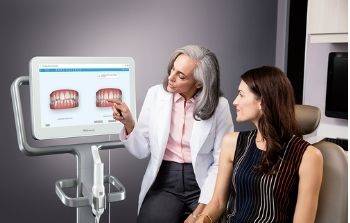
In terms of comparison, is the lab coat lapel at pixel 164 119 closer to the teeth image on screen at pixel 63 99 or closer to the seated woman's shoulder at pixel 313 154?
the teeth image on screen at pixel 63 99

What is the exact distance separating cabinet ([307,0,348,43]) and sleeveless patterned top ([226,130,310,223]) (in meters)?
1.23

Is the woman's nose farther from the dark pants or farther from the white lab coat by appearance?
the dark pants

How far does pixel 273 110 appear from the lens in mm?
1708

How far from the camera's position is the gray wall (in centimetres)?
242

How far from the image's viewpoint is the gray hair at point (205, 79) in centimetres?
209

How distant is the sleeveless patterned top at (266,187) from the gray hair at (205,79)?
377mm

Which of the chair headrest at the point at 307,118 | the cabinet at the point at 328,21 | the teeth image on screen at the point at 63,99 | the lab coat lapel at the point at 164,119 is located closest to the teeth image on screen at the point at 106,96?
the teeth image on screen at the point at 63,99

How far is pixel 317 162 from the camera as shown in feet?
5.30

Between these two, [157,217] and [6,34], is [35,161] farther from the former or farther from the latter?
[157,217]

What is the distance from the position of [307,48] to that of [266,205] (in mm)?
1803

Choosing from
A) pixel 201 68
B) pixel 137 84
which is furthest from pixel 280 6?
pixel 201 68

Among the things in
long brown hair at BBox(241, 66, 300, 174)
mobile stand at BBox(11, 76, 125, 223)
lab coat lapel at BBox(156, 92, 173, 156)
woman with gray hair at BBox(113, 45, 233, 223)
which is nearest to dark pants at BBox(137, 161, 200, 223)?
woman with gray hair at BBox(113, 45, 233, 223)

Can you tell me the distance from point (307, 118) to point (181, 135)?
0.64 meters

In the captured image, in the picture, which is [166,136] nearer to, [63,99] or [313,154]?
[63,99]
